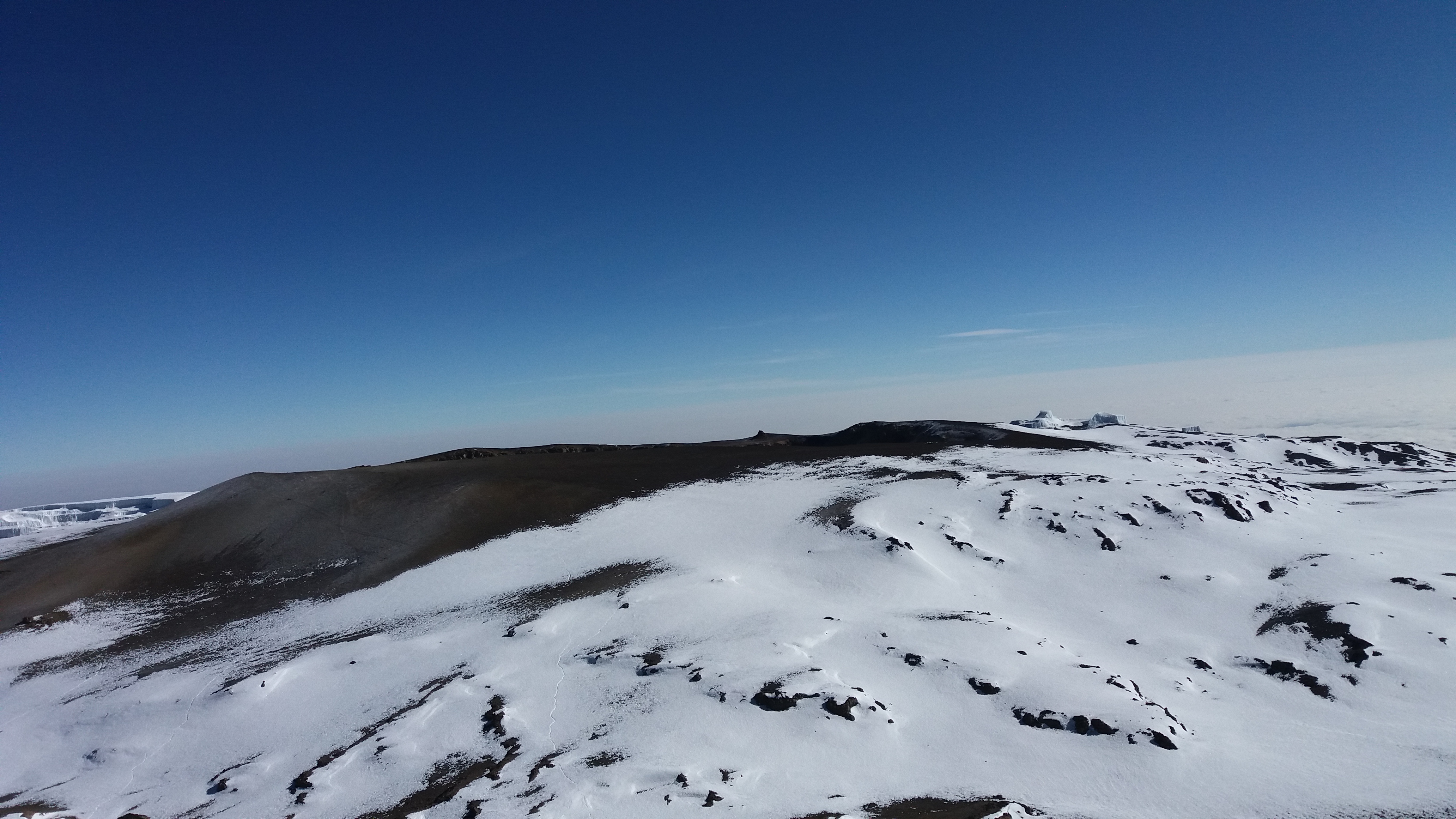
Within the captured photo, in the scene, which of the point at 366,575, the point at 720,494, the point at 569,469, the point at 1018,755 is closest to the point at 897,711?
the point at 1018,755

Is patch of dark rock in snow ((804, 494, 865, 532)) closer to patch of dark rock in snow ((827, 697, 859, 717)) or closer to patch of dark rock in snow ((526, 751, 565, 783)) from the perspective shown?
patch of dark rock in snow ((827, 697, 859, 717))

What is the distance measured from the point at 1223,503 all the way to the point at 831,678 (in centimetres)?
1881

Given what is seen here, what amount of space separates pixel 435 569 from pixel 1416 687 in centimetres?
2715

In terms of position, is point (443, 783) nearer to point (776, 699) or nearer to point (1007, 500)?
point (776, 699)

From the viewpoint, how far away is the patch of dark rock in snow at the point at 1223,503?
2052 centimetres

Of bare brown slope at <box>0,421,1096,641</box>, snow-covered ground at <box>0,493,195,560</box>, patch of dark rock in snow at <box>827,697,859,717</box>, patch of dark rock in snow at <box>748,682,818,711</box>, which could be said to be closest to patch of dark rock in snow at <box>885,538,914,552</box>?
patch of dark rock in snow at <box>827,697,859,717</box>

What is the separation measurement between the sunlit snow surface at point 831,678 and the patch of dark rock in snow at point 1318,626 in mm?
72

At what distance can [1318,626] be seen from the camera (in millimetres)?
14383

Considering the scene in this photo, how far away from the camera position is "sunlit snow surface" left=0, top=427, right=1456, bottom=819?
9688mm

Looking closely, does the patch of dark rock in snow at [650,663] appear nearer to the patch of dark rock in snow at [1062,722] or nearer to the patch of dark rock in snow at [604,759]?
the patch of dark rock in snow at [604,759]

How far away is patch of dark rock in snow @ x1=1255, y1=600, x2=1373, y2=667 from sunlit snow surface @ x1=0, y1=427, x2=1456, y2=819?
72 millimetres

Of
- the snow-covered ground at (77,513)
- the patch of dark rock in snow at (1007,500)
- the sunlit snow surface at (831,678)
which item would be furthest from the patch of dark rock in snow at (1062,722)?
the snow-covered ground at (77,513)

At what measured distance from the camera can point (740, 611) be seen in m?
15.8

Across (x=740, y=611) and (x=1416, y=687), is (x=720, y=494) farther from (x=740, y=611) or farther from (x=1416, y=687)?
(x=1416, y=687)
